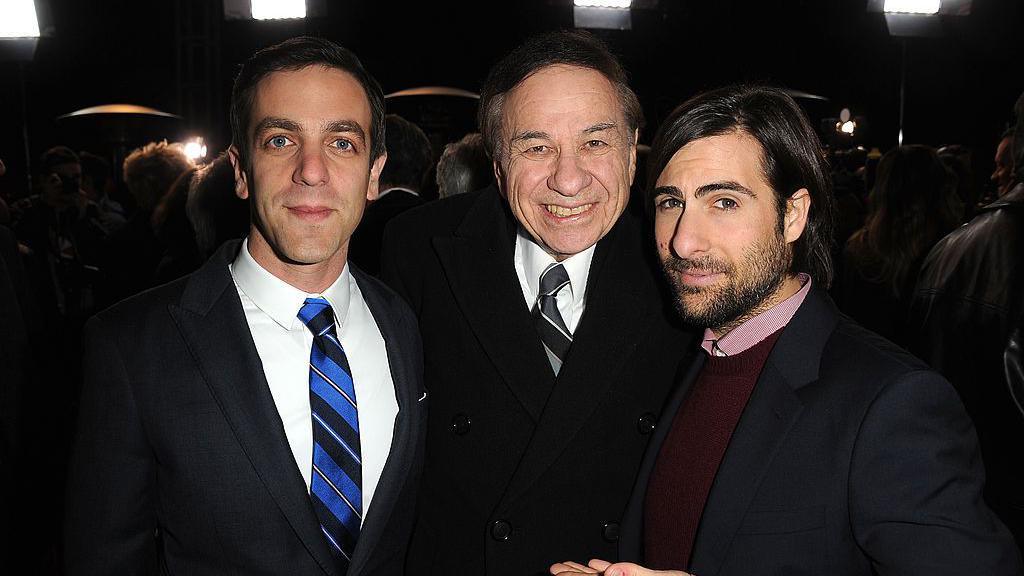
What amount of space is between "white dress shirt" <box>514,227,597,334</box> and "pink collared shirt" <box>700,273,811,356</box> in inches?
19.1

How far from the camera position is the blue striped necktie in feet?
6.12

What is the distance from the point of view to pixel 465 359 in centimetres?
235

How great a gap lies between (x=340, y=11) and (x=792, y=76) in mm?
7580

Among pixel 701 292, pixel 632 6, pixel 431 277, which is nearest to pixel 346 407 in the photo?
pixel 431 277

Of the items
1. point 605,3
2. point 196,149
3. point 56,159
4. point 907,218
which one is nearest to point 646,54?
point 605,3

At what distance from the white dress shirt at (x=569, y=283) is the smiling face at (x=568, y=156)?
5cm

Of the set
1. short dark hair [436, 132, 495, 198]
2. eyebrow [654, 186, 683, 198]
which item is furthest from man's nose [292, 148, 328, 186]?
short dark hair [436, 132, 495, 198]

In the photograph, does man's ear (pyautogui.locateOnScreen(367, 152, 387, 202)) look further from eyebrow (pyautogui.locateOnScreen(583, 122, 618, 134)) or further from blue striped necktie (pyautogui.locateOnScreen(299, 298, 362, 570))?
eyebrow (pyautogui.locateOnScreen(583, 122, 618, 134))

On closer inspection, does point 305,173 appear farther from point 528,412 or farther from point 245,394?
point 528,412

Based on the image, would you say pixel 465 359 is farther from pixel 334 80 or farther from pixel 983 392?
pixel 983 392

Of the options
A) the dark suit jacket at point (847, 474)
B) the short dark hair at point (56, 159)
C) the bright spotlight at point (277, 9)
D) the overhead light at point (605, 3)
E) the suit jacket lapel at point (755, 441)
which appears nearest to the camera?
the dark suit jacket at point (847, 474)

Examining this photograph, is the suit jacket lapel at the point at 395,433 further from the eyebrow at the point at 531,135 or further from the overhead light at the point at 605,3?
the overhead light at the point at 605,3

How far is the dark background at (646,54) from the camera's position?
13859 millimetres

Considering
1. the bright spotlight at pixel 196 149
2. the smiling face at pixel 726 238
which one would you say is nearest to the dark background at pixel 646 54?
the bright spotlight at pixel 196 149
